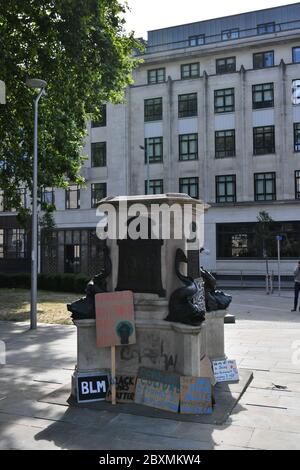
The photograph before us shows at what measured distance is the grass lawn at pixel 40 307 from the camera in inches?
584

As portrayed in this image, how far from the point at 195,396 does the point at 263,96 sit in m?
33.6

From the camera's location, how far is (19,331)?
12539mm

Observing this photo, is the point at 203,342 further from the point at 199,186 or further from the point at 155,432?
the point at 199,186

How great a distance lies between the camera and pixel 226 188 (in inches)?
1442

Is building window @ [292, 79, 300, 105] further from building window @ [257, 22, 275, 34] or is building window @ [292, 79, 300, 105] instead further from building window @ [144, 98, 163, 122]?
building window @ [144, 98, 163, 122]

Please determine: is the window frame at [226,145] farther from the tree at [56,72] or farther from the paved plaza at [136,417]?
the paved plaza at [136,417]

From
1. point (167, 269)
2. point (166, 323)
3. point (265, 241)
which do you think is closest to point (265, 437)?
point (166, 323)

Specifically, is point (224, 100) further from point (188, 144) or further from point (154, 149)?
point (154, 149)

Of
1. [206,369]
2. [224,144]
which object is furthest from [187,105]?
[206,369]

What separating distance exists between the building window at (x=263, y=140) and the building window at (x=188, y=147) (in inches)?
181

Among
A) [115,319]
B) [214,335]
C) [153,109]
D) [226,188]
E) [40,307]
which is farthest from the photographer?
[153,109]

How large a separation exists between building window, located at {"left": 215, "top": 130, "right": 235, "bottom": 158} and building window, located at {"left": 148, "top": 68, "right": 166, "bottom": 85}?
23.0 feet

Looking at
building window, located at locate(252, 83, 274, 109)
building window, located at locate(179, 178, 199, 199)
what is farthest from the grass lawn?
building window, located at locate(252, 83, 274, 109)

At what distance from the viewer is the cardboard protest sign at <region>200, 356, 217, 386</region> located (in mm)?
6609
